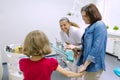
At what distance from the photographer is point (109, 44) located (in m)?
4.73

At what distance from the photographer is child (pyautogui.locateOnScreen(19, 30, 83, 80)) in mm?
1230

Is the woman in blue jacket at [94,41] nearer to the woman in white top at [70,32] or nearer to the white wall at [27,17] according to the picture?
the woman in white top at [70,32]

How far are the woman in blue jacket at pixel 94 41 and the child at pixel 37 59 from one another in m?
0.41

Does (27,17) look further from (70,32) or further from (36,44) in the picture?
(36,44)

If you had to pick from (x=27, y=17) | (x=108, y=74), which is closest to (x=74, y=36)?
(x=108, y=74)

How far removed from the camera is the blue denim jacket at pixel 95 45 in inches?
58.2

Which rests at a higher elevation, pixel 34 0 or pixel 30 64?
pixel 34 0

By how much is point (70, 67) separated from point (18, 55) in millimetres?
856

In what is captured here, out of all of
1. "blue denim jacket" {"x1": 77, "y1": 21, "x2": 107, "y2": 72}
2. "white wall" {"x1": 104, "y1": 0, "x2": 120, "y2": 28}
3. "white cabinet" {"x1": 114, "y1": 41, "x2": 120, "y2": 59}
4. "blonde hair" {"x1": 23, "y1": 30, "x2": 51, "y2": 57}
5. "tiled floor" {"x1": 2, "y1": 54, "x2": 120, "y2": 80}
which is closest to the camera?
"blonde hair" {"x1": 23, "y1": 30, "x2": 51, "y2": 57}

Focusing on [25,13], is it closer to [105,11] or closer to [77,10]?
[77,10]

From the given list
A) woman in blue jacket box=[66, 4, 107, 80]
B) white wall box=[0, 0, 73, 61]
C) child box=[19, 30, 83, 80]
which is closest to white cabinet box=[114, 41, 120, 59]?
white wall box=[0, 0, 73, 61]

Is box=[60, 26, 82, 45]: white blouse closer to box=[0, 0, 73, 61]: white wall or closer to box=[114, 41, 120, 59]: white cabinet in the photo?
box=[0, 0, 73, 61]: white wall

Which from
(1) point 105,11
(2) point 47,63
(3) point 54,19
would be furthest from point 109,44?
(2) point 47,63

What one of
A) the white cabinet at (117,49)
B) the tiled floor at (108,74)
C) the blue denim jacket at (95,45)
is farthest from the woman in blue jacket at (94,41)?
the white cabinet at (117,49)
